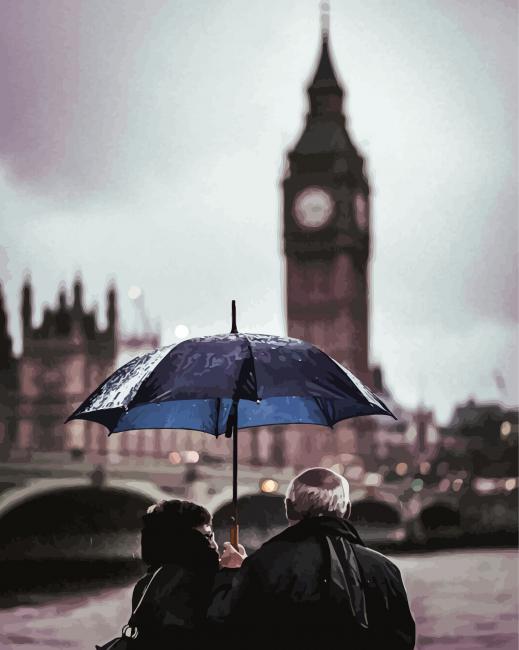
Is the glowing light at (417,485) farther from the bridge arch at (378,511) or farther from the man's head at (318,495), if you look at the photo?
the man's head at (318,495)

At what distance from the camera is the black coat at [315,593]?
1.94 meters

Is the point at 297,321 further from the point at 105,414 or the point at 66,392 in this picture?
the point at 105,414

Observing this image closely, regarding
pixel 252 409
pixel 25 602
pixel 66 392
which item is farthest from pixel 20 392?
pixel 252 409

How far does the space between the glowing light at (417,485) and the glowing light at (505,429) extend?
1.97 metres

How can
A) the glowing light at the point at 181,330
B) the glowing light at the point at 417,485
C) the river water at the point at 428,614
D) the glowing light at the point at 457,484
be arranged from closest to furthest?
the river water at the point at 428,614
the glowing light at the point at 181,330
the glowing light at the point at 417,485
the glowing light at the point at 457,484

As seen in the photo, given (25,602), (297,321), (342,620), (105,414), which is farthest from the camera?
(297,321)

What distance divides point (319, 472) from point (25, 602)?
49.1 ft

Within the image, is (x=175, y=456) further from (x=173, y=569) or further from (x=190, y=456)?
(x=173, y=569)

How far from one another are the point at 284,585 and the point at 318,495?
0.16m

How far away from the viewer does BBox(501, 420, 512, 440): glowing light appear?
2203cm

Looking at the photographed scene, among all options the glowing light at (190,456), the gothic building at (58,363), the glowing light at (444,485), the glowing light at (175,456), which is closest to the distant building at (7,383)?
the gothic building at (58,363)

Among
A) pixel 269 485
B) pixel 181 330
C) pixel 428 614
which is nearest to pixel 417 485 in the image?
pixel 269 485

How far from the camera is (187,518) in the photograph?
2.02 meters

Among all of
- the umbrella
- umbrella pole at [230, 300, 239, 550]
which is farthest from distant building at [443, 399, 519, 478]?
the umbrella
